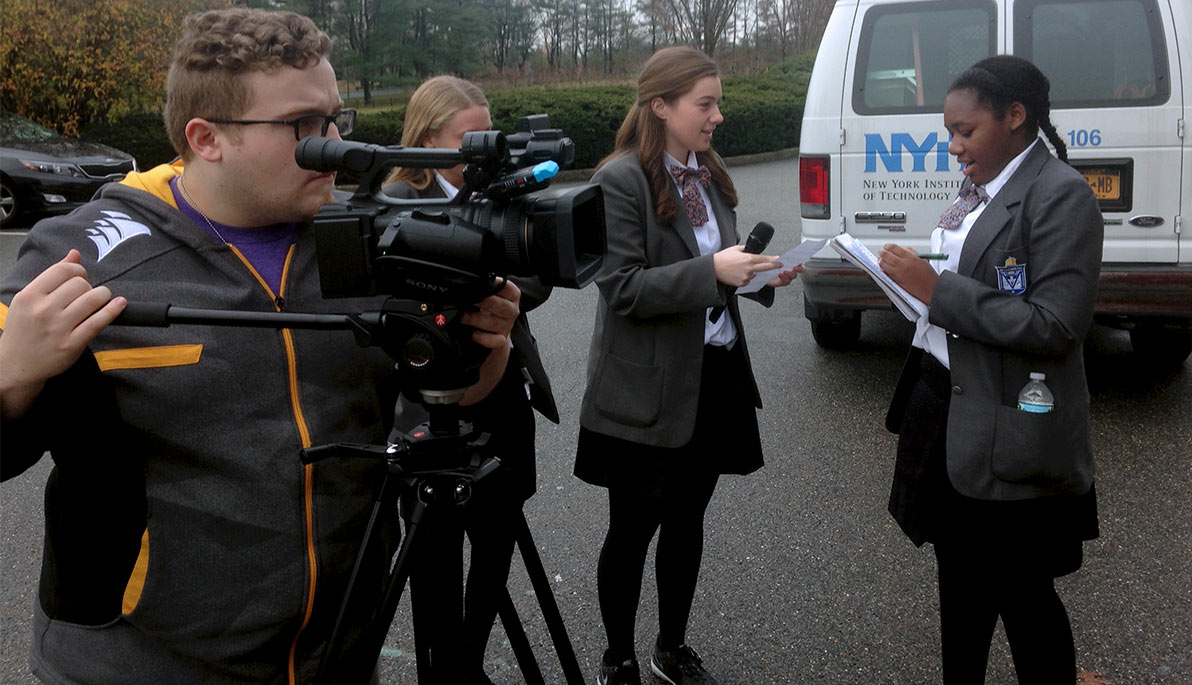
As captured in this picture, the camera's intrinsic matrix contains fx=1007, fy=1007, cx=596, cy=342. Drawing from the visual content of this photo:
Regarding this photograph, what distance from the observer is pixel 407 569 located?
1.60 metres

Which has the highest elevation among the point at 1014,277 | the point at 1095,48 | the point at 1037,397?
the point at 1095,48

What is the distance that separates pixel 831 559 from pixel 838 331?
9.20ft

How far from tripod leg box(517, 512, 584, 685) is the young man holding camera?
289mm

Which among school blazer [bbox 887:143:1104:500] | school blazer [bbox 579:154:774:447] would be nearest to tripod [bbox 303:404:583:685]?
school blazer [bbox 579:154:774:447]

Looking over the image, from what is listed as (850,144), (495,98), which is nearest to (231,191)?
(850,144)

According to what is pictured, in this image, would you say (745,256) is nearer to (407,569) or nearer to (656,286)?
(656,286)

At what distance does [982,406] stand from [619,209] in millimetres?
1064

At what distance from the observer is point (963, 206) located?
8.28ft

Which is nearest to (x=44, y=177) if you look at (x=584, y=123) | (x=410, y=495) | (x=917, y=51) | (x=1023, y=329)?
(x=584, y=123)

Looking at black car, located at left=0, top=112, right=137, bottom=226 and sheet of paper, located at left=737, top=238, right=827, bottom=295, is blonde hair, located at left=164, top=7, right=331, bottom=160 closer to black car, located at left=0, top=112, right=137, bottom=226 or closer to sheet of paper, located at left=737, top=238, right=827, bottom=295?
sheet of paper, located at left=737, top=238, right=827, bottom=295

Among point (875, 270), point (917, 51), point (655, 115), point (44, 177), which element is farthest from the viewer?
point (44, 177)

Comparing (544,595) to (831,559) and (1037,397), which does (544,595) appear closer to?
(1037,397)

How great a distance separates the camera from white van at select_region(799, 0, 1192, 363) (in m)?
4.77

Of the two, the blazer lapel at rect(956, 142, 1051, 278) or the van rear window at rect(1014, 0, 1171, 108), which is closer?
the blazer lapel at rect(956, 142, 1051, 278)
